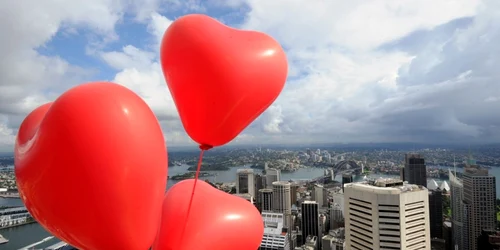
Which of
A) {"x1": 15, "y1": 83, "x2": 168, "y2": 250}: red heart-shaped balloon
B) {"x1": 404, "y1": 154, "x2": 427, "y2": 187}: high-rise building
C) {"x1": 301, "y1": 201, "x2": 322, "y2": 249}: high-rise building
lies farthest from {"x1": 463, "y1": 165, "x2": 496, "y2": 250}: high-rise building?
{"x1": 15, "y1": 83, "x2": 168, "y2": 250}: red heart-shaped balloon

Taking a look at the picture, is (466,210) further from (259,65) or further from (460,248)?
(259,65)

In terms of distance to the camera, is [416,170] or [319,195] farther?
[319,195]

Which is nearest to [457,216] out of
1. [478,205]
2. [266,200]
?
[478,205]

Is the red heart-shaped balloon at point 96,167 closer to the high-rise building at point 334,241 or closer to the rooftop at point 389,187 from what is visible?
the rooftop at point 389,187

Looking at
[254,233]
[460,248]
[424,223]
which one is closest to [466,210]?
[460,248]

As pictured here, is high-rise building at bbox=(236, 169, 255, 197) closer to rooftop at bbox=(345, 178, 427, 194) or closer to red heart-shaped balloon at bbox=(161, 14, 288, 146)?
rooftop at bbox=(345, 178, 427, 194)

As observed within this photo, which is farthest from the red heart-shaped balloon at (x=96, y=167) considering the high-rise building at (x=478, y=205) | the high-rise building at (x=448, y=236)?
the high-rise building at (x=448, y=236)

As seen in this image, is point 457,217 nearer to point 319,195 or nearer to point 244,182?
point 319,195
